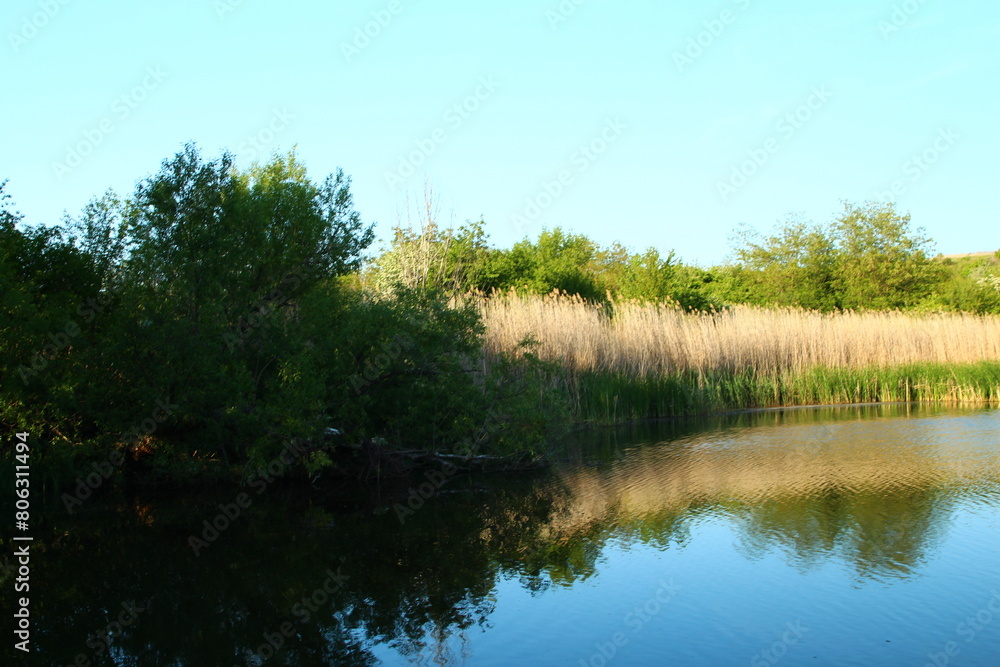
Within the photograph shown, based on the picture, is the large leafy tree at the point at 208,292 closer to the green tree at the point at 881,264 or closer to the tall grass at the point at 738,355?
the tall grass at the point at 738,355

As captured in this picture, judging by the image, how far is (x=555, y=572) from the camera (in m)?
5.49

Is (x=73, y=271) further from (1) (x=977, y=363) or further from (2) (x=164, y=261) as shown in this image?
(1) (x=977, y=363)

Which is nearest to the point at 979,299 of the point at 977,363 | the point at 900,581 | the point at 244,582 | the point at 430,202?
the point at 977,363

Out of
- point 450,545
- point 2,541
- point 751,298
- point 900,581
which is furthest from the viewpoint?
point 751,298

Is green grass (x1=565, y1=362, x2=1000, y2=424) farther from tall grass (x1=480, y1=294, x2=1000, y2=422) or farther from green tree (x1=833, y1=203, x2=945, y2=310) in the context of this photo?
green tree (x1=833, y1=203, x2=945, y2=310)

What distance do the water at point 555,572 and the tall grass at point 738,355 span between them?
5.65 meters

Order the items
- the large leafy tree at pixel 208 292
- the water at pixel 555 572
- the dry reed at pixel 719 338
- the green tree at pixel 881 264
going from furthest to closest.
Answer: the green tree at pixel 881 264, the dry reed at pixel 719 338, the large leafy tree at pixel 208 292, the water at pixel 555 572

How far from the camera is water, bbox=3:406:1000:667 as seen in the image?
4.22 metres

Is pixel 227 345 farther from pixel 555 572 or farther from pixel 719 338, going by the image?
pixel 719 338

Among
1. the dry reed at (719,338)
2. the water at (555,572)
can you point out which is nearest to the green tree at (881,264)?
the dry reed at (719,338)

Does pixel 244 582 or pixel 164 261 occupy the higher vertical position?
pixel 164 261

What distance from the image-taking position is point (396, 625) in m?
4.57

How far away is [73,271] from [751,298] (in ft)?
92.6

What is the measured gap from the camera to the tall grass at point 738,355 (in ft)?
48.5
